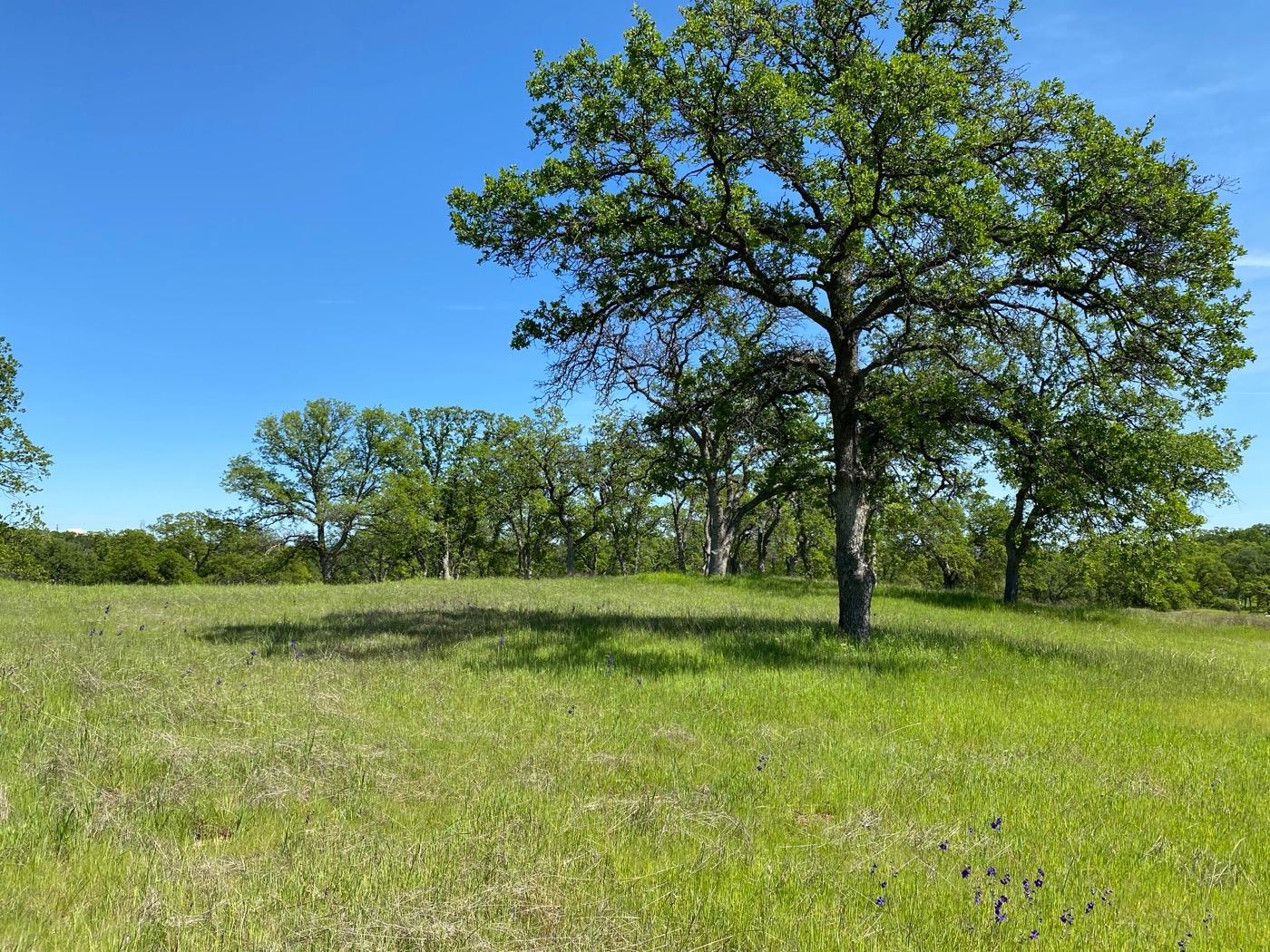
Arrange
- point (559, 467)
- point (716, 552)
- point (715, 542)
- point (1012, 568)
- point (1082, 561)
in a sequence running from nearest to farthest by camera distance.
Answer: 1. point (1082, 561)
2. point (1012, 568)
3. point (715, 542)
4. point (716, 552)
5. point (559, 467)

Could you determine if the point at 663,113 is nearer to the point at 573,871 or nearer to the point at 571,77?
the point at 571,77

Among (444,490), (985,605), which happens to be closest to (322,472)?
(444,490)

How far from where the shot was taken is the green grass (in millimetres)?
3711

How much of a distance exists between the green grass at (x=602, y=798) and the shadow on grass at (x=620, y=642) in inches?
6.5

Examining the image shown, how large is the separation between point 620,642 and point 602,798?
23.2 feet

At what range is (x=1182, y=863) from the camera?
484 centimetres

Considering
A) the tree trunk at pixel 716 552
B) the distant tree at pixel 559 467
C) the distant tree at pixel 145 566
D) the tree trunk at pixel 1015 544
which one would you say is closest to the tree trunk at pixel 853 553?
the tree trunk at pixel 1015 544

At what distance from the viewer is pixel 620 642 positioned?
40.7ft

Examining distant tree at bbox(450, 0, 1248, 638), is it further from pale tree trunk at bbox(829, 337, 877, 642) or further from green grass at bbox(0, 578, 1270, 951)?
green grass at bbox(0, 578, 1270, 951)

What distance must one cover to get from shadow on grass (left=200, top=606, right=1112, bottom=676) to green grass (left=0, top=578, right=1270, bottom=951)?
165 mm

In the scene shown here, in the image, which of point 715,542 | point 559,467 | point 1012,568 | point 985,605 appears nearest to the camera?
point 985,605

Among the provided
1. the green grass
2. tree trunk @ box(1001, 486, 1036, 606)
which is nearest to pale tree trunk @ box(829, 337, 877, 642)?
the green grass

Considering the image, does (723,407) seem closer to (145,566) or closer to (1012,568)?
(1012,568)

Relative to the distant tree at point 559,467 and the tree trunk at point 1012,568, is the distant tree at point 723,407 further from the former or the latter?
the distant tree at point 559,467
